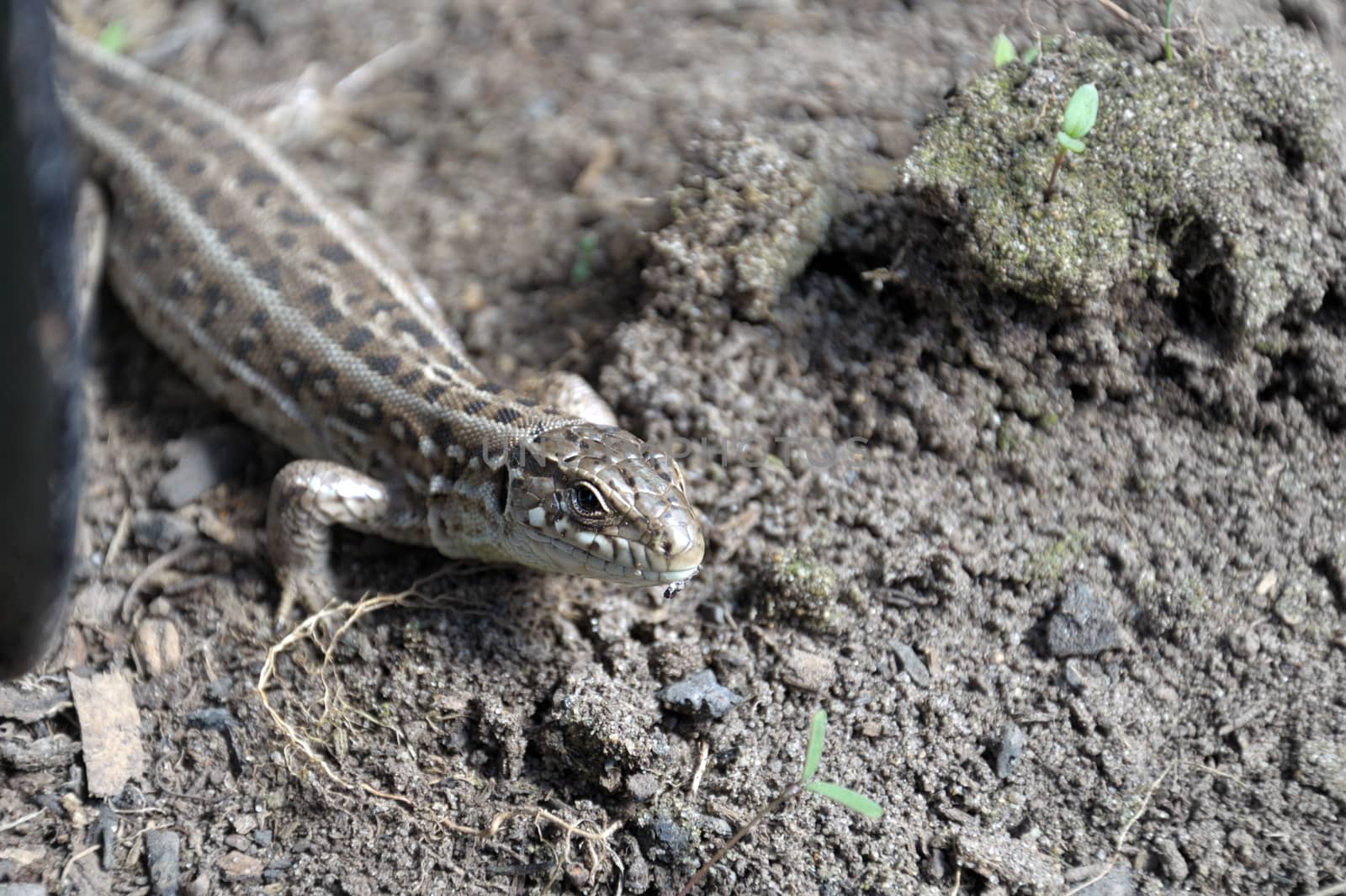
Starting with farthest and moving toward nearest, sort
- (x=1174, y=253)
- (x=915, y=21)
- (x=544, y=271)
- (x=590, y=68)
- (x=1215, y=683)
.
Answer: (x=590, y=68)
(x=915, y=21)
(x=544, y=271)
(x=1174, y=253)
(x=1215, y=683)

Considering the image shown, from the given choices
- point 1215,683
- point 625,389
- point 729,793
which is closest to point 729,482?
point 625,389

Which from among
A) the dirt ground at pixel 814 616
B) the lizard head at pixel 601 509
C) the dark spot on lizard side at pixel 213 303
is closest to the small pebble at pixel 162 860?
the dirt ground at pixel 814 616

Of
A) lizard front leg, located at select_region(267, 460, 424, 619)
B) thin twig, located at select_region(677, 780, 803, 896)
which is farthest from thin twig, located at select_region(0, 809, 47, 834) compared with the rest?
thin twig, located at select_region(677, 780, 803, 896)

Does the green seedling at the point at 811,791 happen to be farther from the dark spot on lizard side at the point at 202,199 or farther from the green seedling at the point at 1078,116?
the dark spot on lizard side at the point at 202,199

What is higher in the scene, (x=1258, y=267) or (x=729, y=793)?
(x=1258, y=267)

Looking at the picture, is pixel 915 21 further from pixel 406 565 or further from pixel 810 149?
pixel 406 565

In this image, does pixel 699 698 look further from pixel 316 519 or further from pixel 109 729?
pixel 109 729

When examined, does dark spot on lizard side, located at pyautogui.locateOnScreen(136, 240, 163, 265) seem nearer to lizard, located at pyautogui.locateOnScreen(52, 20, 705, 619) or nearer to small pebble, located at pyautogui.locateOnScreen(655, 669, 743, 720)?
lizard, located at pyautogui.locateOnScreen(52, 20, 705, 619)

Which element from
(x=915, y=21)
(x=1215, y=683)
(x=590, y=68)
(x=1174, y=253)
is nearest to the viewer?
(x=1215, y=683)
